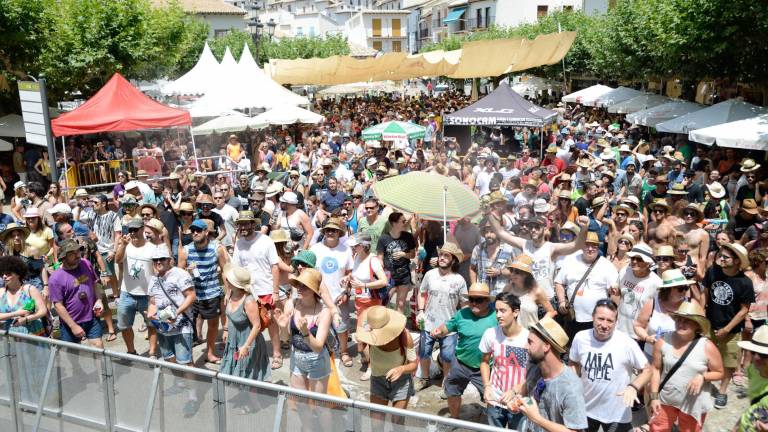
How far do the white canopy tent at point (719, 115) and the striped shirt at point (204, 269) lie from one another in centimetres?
1171

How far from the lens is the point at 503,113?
1495 centimetres

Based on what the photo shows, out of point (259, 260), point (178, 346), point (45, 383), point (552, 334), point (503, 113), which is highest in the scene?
point (503, 113)

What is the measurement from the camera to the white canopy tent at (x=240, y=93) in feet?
60.5

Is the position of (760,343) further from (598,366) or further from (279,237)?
(279,237)

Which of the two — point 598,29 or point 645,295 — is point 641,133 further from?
point 645,295

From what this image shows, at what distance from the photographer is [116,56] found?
2112 cm

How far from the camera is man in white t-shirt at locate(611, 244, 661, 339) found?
5.44 metres

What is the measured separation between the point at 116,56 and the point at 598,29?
60.0ft

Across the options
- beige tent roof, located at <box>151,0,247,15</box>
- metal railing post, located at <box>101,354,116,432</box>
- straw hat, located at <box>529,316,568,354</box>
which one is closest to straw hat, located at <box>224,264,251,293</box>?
metal railing post, located at <box>101,354,116,432</box>

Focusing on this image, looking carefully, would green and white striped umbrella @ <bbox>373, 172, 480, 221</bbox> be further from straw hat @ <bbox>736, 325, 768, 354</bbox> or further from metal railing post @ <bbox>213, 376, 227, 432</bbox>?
straw hat @ <bbox>736, 325, 768, 354</bbox>

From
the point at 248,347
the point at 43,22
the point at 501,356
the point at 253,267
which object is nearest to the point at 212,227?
the point at 253,267

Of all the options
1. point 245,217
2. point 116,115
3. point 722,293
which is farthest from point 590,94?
point 245,217

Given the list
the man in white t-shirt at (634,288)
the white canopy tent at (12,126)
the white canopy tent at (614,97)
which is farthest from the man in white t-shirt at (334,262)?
the white canopy tent at (614,97)

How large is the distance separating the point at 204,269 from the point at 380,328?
2.58 meters
